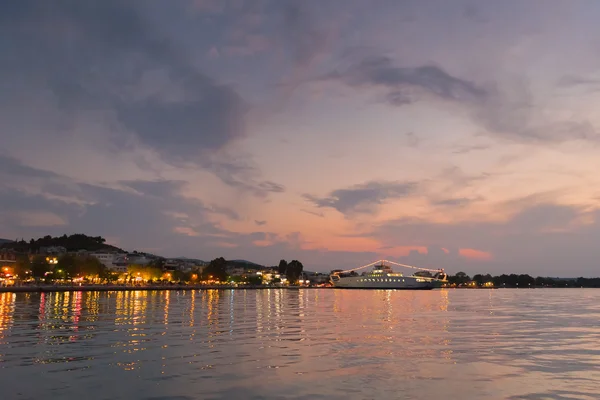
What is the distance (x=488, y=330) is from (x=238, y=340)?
21206mm

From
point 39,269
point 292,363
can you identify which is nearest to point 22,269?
point 39,269

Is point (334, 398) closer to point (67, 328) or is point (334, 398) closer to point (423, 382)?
point (423, 382)

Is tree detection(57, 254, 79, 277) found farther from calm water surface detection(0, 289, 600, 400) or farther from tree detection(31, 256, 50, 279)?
calm water surface detection(0, 289, 600, 400)

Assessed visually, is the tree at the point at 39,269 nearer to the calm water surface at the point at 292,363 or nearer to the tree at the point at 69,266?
the tree at the point at 69,266

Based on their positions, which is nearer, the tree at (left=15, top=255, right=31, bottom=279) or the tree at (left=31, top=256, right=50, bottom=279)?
the tree at (left=15, top=255, right=31, bottom=279)

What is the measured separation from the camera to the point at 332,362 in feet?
84.9

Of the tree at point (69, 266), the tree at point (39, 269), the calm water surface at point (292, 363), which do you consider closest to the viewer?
the calm water surface at point (292, 363)

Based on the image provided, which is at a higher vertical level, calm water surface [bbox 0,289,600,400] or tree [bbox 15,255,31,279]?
tree [bbox 15,255,31,279]

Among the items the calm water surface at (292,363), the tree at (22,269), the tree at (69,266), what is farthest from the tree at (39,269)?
the calm water surface at (292,363)

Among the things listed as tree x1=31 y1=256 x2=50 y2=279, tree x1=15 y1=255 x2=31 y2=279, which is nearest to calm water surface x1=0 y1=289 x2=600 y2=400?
tree x1=15 y1=255 x2=31 y2=279

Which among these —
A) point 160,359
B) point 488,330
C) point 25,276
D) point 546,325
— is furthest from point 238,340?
point 25,276

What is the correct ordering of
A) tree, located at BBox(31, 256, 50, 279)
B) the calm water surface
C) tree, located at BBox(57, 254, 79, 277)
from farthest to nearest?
tree, located at BBox(57, 254, 79, 277), tree, located at BBox(31, 256, 50, 279), the calm water surface

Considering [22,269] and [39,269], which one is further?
[39,269]

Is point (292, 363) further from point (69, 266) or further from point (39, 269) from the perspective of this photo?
point (69, 266)
